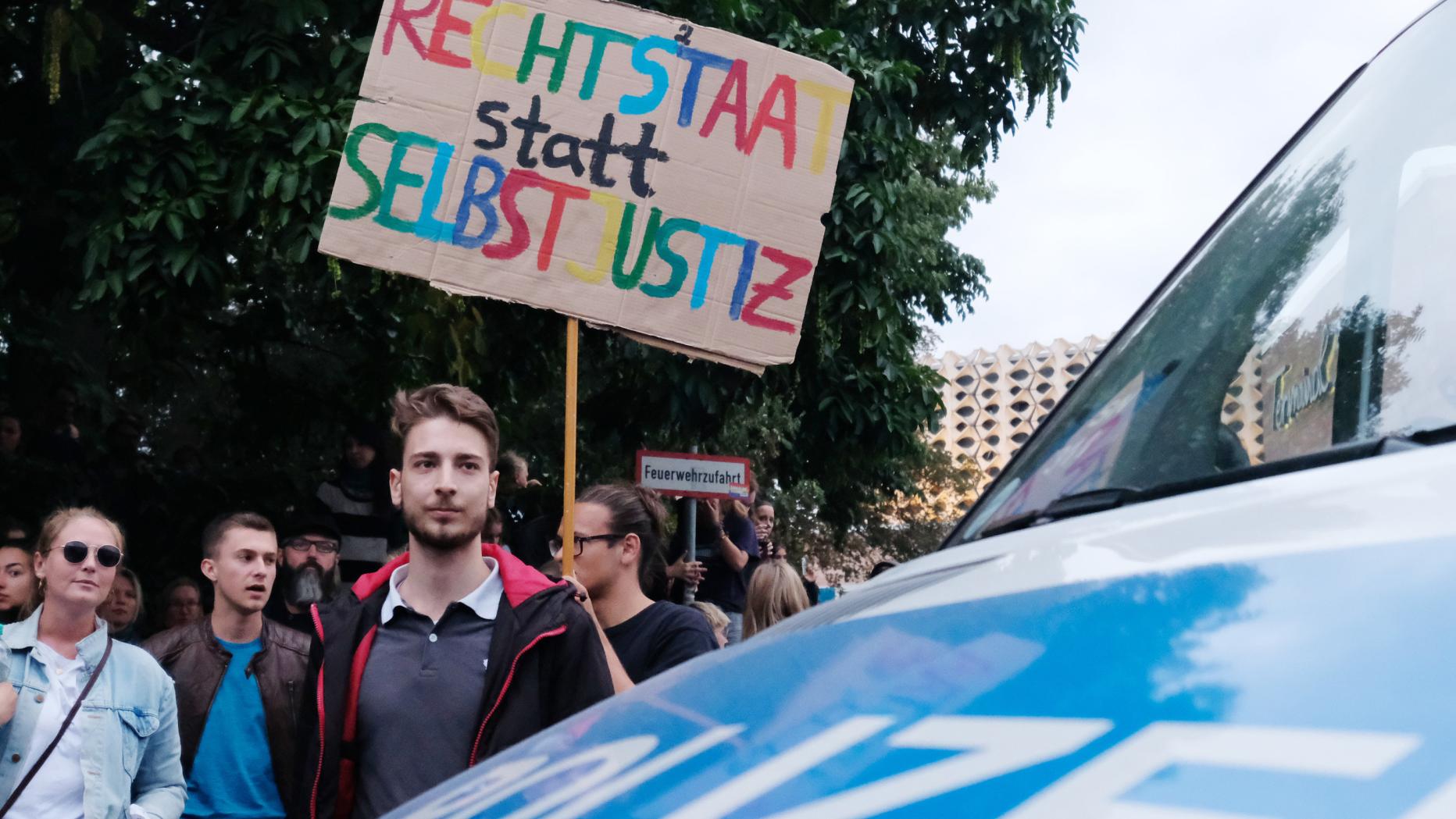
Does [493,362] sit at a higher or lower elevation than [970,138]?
lower

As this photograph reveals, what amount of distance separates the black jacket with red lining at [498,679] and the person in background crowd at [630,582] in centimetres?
76

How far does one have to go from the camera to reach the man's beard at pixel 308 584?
20.8 ft

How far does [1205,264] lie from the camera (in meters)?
1.84

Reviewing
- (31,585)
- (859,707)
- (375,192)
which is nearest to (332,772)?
(375,192)

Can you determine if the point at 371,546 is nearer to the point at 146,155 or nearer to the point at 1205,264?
the point at 146,155

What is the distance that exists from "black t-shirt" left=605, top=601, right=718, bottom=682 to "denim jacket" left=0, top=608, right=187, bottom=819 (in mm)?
1231

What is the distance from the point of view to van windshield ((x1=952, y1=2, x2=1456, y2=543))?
4.26 ft

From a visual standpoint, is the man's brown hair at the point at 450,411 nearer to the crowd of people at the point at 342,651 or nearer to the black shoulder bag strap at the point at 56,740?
the crowd of people at the point at 342,651

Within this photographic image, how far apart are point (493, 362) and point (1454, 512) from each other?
9528 mm

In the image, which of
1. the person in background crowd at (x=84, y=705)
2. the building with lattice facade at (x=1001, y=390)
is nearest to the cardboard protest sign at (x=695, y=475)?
the person in background crowd at (x=84, y=705)

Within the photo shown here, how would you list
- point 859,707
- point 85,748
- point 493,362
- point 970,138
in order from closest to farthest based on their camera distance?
1. point 859,707
2. point 85,748
3. point 493,362
4. point 970,138

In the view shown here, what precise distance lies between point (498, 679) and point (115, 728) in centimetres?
151

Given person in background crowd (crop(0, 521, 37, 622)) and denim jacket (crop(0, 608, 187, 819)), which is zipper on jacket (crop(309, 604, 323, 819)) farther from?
person in background crowd (crop(0, 521, 37, 622))

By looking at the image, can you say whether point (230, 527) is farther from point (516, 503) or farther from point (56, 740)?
point (516, 503)
